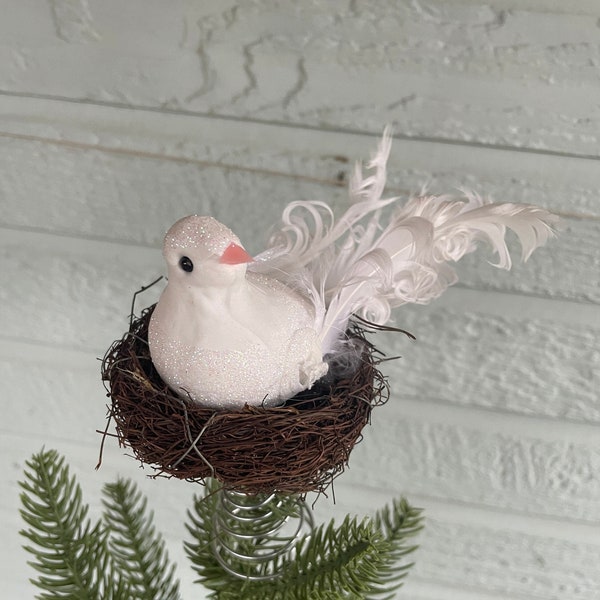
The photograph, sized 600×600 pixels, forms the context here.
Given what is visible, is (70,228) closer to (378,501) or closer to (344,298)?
(344,298)

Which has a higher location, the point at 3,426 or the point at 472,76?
the point at 472,76

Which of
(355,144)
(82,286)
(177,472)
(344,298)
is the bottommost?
(177,472)

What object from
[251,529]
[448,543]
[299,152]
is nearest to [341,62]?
[299,152]

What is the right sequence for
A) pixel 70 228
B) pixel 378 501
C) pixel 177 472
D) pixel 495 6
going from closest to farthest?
pixel 177 472
pixel 495 6
pixel 70 228
pixel 378 501

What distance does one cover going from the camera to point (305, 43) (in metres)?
0.60

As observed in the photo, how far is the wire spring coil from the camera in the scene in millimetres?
551

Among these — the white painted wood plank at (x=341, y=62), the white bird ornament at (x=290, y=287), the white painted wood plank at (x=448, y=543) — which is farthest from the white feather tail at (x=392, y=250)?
the white painted wood plank at (x=448, y=543)

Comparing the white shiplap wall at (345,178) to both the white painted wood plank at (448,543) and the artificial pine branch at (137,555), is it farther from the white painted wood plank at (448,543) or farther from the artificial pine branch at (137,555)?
the artificial pine branch at (137,555)

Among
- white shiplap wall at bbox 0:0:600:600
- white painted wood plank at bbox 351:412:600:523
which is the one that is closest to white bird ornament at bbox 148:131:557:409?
white shiplap wall at bbox 0:0:600:600

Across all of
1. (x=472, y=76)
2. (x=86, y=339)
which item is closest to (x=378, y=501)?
(x=86, y=339)

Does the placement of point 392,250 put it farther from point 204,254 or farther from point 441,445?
point 441,445

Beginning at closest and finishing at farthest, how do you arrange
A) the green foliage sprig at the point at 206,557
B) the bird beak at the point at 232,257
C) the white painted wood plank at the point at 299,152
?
the bird beak at the point at 232,257, the green foliage sprig at the point at 206,557, the white painted wood plank at the point at 299,152

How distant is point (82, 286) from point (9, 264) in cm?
9

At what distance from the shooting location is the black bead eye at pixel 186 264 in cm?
41
